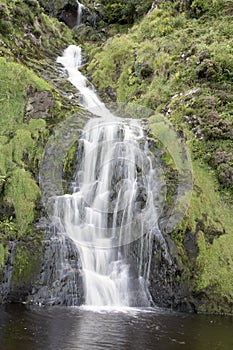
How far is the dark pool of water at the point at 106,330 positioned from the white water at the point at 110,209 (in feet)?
3.73

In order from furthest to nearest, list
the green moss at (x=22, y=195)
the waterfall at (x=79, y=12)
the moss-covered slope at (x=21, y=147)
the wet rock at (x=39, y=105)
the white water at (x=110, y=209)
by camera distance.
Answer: the waterfall at (x=79, y=12)
the wet rock at (x=39, y=105)
the green moss at (x=22, y=195)
the white water at (x=110, y=209)
the moss-covered slope at (x=21, y=147)

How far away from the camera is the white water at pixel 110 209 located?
11.3 m

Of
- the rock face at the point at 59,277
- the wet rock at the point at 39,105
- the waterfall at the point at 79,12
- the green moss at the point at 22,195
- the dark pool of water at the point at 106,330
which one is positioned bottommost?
the dark pool of water at the point at 106,330

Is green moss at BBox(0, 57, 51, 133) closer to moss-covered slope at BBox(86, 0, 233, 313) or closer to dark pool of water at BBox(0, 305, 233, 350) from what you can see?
moss-covered slope at BBox(86, 0, 233, 313)

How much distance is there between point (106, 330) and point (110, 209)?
5077 mm

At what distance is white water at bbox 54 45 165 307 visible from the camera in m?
11.3

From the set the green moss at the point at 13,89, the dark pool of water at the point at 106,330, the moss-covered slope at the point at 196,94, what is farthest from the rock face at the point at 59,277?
the green moss at the point at 13,89

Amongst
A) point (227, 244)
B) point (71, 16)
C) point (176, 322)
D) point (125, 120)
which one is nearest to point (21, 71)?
point (125, 120)

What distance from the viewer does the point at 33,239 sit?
458 inches

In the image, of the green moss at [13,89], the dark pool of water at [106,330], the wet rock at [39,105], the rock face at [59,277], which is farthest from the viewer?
the wet rock at [39,105]

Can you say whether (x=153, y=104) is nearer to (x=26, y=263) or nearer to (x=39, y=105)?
(x=39, y=105)

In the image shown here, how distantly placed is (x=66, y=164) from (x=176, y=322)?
690 centimetres

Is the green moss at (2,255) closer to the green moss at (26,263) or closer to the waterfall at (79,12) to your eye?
the green moss at (26,263)

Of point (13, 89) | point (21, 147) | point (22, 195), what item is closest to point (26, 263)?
point (22, 195)
